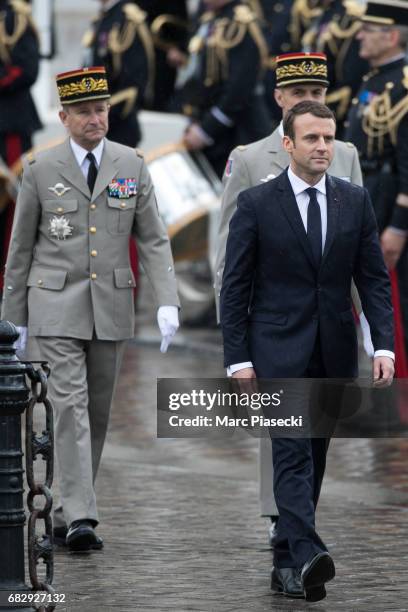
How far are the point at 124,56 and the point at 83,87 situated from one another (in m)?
6.53

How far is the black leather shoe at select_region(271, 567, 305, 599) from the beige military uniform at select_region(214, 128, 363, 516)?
88 cm

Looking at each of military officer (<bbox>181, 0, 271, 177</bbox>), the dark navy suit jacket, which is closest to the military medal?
the dark navy suit jacket

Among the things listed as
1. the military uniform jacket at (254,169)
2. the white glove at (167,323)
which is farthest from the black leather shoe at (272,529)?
the military uniform jacket at (254,169)

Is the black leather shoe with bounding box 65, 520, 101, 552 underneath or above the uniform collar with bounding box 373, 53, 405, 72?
underneath

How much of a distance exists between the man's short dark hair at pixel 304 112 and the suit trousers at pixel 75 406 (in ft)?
4.74

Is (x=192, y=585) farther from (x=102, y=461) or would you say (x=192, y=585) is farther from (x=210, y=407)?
(x=102, y=461)

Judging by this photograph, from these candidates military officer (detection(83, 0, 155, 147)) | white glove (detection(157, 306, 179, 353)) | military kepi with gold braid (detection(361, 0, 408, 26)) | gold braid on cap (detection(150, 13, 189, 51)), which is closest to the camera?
white glove (detection(157, 306, 179, 353))

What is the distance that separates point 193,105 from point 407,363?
4265 millimetres

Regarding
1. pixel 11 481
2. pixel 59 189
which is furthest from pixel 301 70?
pixel 11 481

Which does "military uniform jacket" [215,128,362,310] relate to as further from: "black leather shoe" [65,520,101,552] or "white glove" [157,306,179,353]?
"black leather shoe" [65,520,101,552]

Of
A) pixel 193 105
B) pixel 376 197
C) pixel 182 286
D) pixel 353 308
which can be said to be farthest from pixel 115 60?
pixel 353 308

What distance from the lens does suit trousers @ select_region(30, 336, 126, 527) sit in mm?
7941

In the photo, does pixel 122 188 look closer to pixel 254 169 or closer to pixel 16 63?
pixel 254 169

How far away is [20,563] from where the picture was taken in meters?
6.48
